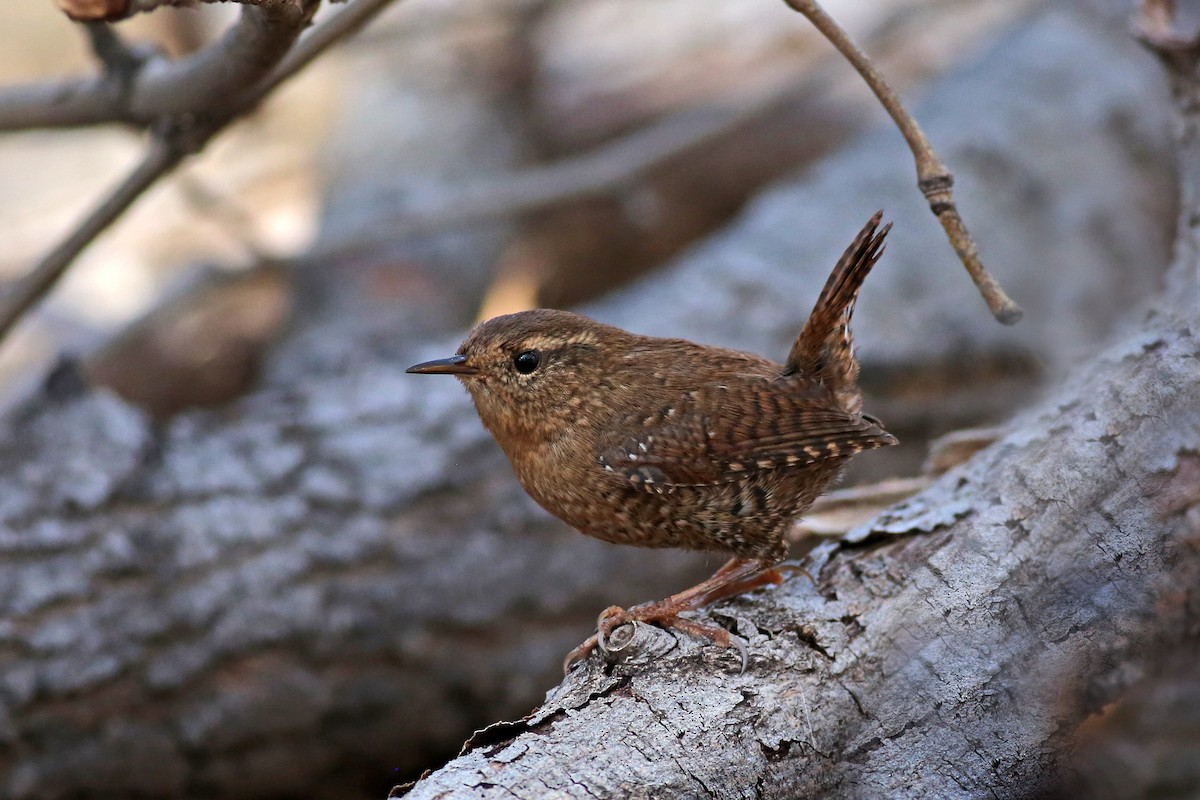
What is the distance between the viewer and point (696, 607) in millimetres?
2795

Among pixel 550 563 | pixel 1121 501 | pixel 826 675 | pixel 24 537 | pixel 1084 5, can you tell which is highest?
pixel 1084 5

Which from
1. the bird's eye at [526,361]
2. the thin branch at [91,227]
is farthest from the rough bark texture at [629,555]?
the bird's eye at [526,361]

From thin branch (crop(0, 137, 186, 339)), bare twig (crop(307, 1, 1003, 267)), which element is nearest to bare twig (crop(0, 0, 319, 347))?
thin branch (crop(0, 137, 186, 339))

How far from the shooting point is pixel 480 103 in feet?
23.5

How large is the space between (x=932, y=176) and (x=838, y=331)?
0.66m

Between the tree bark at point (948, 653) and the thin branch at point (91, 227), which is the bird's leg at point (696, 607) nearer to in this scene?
the tree bark at point (948, 653)

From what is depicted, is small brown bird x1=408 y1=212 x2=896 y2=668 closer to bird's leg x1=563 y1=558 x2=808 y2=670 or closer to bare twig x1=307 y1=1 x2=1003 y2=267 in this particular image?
bird's leg x1=563 y1=558 x2=808 y2=670

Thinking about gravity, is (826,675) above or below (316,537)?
above

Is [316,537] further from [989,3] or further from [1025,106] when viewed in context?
[989,3]

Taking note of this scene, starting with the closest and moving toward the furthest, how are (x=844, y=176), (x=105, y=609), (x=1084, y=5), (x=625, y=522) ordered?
1. (x=625, y=522)
2. (x=105, y=609)
3. (x=844, y=176)
4. (x=1084, y=5)

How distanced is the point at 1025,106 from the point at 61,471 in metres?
4.69

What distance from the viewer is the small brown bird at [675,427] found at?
8.83ft

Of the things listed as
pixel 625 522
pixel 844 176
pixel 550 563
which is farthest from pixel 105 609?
pixel 844 176

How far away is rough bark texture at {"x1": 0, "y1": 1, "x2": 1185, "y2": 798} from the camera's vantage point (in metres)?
2.19
